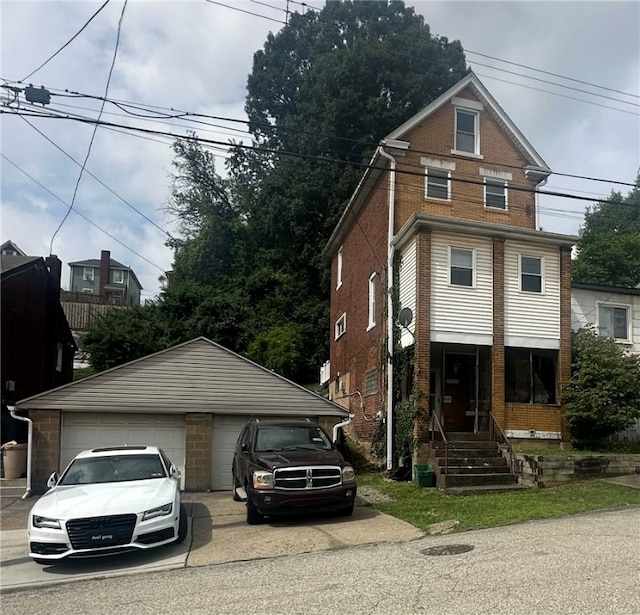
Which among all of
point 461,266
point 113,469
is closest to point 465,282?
point 461,266

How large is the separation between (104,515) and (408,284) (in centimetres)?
1067

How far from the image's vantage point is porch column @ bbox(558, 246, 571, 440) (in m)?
16.3

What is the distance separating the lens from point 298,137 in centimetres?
3562

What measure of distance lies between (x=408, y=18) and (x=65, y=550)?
38.5m

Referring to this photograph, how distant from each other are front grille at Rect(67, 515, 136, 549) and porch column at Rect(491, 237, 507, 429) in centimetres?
1049

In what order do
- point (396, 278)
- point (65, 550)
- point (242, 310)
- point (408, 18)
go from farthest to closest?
1. point (408, 18)
2. point (242, 310)
3. point (396, 278)
4. point (65, 550)

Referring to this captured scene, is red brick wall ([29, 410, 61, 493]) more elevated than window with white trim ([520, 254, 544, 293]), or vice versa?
window with white trim ([520, 254, 544, 293])

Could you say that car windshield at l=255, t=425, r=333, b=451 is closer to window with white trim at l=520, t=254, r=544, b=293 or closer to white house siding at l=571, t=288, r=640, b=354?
window with white trim at l=520, t=254, r=544, b=293

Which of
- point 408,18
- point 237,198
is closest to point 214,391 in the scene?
point 237,198

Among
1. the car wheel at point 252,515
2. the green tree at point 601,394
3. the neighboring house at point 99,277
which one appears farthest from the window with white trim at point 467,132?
the neighboring house at point 99,277

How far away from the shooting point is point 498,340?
53.0ft

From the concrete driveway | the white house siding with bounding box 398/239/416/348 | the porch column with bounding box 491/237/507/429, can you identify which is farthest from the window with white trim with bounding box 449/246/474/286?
the concrete driveway

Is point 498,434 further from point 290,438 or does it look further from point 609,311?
point 609,311

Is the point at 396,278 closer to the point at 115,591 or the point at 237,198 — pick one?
the point at 115,591
